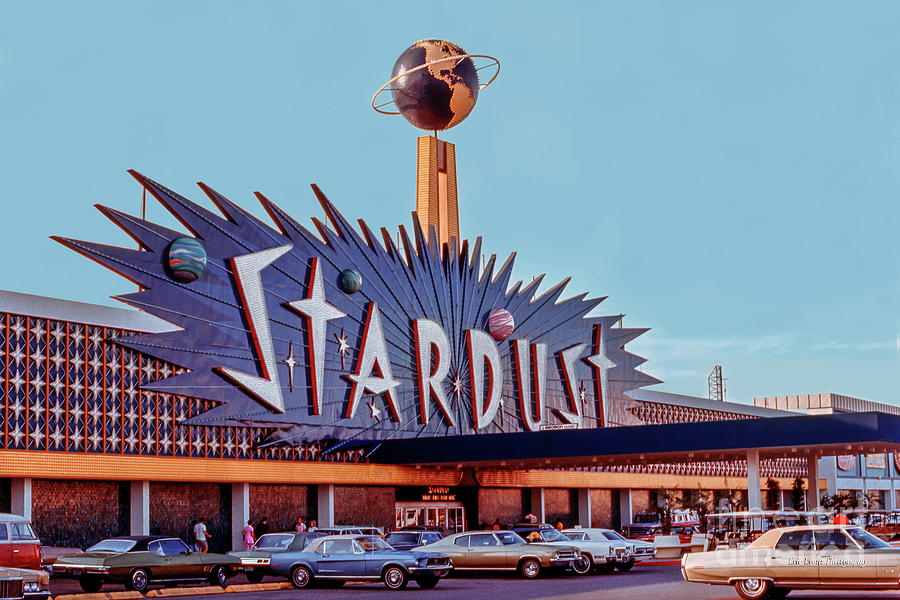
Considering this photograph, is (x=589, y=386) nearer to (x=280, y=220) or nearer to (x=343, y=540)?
(x=280, y=220)

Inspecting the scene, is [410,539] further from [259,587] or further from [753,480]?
[753,480]

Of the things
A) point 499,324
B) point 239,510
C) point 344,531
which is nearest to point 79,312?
point 239,510

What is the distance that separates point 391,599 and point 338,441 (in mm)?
20524

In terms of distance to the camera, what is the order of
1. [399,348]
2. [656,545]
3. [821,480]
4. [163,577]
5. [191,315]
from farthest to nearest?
[821,480] → [399,348] → [191,315] → [656,545] → [163,577]

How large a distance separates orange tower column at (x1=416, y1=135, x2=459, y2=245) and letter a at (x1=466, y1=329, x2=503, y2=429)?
15.9 feet

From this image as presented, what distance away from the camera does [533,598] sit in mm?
24266

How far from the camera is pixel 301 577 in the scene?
28.9 metres

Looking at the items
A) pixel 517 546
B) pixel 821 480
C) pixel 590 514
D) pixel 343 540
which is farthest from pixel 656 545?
pixel 821 480

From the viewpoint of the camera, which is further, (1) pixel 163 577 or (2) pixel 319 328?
(2) pixel 319 328

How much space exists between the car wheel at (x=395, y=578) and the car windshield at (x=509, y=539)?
458 cm

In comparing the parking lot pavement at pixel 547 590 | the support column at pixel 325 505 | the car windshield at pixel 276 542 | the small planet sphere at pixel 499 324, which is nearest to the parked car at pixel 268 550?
the car windshield at pixel 276 542

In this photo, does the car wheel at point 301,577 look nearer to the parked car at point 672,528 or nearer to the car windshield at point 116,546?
the car windshield at point 116,546

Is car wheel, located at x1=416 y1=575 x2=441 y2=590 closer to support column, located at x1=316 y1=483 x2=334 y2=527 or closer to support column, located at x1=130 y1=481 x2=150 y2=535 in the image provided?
support column, located at x1=130 y1=481 x2=150 y2=535

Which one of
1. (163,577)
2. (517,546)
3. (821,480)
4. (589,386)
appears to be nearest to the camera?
(163,577)
